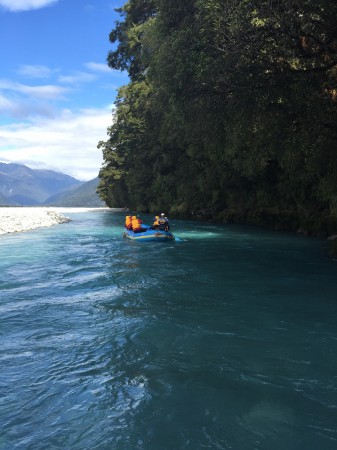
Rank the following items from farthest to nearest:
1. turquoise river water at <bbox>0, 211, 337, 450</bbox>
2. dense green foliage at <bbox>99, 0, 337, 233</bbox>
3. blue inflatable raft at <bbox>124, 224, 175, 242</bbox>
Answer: blue inflatable raft at <bbox>124, 224, 175, 242</bbox> < dense green foliage at <bbox>99, 0, 337, 233</bbox> < turquoise river water at <bbox>0, 211, 337, 450</bbox>

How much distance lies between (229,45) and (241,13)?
1008mm

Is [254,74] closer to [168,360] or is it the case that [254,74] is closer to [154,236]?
[168,360]

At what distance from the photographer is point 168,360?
6348 millimetres

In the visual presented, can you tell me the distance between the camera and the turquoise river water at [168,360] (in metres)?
4.46

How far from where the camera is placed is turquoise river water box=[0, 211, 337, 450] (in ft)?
14.6

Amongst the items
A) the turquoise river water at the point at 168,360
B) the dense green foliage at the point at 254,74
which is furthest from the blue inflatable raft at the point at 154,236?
the turquoise river water at the point at 168,360

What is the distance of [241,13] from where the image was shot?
36.9 feet

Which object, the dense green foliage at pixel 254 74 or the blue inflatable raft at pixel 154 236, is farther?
the blue inflatable raft at pixel 154 236

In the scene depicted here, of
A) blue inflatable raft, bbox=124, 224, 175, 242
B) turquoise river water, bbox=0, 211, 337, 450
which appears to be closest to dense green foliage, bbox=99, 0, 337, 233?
turquoise river water, bbox=0, 211, 337, 450

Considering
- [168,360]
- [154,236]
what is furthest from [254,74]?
[154,236]

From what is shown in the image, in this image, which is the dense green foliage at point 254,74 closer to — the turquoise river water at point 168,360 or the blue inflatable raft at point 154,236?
the turquoise river water at point 168,360

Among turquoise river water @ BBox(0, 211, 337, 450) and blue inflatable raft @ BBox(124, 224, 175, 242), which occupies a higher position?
blue inflatable raft @ BBox(124, 224, 175, 242)

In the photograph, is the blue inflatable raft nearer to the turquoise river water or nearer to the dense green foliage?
the dense green foliage

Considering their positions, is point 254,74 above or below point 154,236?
above
